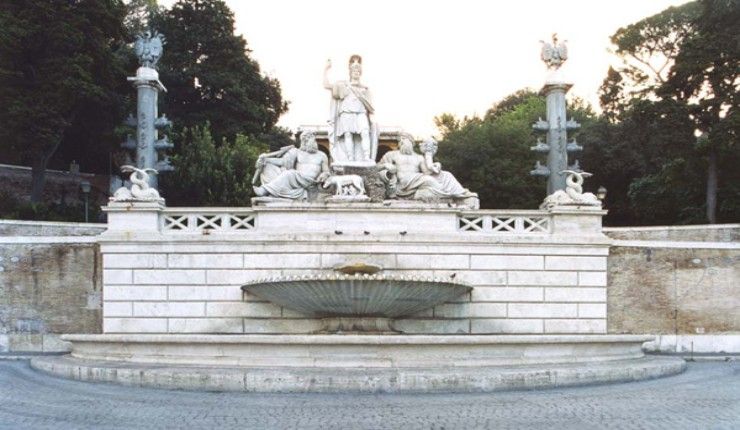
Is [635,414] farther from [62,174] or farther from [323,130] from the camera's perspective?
[62,174]

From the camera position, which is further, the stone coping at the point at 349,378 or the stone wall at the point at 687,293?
the stone wall at the point at 687,293

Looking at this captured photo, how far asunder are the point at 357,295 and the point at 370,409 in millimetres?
6151

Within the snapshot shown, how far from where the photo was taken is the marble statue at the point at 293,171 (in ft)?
74.4

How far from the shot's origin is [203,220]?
22422 millimetres

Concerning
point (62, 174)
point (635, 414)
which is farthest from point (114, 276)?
point (62, 174)

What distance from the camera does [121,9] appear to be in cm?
4012

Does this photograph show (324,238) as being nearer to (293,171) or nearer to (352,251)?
(352,251)

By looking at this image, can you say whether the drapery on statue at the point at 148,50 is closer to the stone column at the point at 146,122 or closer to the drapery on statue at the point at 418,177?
the stone column at the point at 146,122

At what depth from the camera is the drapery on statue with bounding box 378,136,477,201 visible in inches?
904

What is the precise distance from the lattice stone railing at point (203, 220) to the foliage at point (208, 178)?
46.2 feet

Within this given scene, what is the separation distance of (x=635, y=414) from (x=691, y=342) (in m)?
12.0

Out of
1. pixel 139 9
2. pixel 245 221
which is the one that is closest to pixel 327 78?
pixel 245 221

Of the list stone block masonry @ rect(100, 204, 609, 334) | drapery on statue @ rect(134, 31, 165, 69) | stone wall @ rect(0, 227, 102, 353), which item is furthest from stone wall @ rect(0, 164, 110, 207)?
stone block masonry @ rect(100, 204, 609, 334)

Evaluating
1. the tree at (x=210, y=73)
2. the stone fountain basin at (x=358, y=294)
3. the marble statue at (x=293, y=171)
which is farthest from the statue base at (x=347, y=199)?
the tree at (x=210, y=73)
